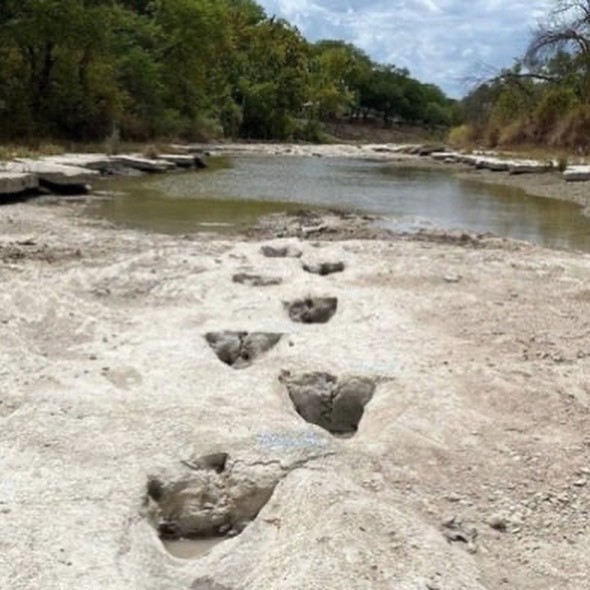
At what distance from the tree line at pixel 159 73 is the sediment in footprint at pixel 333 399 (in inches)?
1122

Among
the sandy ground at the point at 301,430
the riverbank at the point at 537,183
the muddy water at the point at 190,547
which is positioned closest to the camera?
the sandy ground at the point at 301,430

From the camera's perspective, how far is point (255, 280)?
9375 millimetres

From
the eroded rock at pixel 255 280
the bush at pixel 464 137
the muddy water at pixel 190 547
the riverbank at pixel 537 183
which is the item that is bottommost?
the bush at pixel 464 137

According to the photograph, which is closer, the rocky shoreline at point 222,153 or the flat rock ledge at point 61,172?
the flat rock ledge at point 61,172

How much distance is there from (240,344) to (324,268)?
324 cm

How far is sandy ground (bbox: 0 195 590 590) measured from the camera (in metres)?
3.96

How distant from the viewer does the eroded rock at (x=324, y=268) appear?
10.2 m

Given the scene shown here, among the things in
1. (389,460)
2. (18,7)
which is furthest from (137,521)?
(18,7)

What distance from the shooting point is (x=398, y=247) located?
12000mm

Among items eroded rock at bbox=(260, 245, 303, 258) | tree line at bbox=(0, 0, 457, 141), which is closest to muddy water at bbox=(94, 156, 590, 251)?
eroded rock at bbox=(260, 245, 303, 258)

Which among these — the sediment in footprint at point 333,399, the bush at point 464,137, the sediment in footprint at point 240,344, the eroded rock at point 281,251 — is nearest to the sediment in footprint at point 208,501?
the sediment in footprint at point 333,399

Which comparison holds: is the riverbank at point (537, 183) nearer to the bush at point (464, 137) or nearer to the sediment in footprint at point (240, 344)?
the sediment in footprint at point (240, 344)

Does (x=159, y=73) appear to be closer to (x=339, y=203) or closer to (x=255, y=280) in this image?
(x=339, y=203)

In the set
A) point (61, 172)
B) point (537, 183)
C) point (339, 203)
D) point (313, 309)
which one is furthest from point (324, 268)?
point (537, 183)
